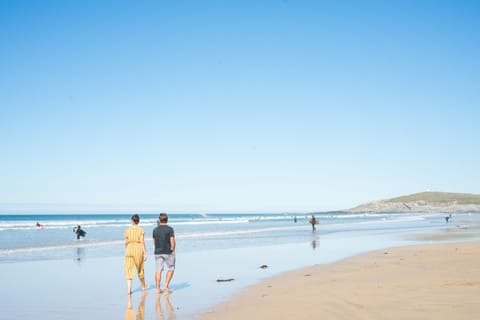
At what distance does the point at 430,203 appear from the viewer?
595ft

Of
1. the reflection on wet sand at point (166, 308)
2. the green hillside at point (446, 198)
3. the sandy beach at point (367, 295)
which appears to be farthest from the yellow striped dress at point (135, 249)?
the green hillside at point (446, 198)

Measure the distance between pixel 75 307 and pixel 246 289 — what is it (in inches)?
144

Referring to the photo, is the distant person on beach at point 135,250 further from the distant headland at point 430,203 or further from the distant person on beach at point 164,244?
the distant headland at point 430,203

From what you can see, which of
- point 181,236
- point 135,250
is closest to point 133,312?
point 135,250

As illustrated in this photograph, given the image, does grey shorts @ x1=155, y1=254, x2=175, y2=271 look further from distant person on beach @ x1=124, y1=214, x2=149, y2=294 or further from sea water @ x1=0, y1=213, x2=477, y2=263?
sea water @ x1=0, y1=213, x2=477, y2=263

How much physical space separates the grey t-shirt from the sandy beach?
2107 millimetres

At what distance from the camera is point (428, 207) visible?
174 meters

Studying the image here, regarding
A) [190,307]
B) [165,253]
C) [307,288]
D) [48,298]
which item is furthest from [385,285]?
[48,298]

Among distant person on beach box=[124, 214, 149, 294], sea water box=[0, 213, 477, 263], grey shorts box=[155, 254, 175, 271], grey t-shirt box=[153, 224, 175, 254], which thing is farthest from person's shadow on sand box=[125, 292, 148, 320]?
sea water box=[0, 213, 477, 263]

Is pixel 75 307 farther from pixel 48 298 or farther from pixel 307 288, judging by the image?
pixel 307 288

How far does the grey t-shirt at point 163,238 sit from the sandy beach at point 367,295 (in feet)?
6.91

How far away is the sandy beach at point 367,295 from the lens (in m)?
7.03

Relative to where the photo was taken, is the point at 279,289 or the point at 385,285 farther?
the point at 279,289

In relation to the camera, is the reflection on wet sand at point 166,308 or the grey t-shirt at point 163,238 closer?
the reflection on wet sand at point 166,308
